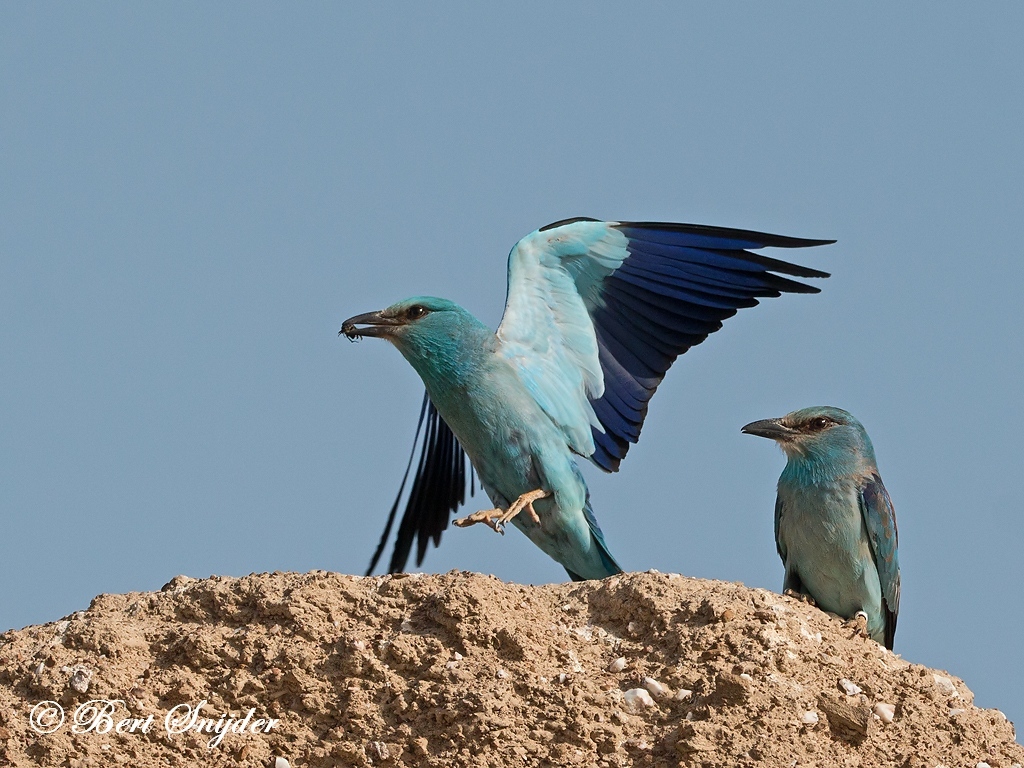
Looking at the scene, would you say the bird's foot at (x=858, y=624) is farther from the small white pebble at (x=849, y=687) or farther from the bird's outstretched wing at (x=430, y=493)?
the bird's outstretched wing at (x=430, y=493)

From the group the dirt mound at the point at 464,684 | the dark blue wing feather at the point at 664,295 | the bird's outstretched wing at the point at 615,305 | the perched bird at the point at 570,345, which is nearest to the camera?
the dirt mound at the point at 464,684

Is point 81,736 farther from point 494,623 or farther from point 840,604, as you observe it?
point 840,604

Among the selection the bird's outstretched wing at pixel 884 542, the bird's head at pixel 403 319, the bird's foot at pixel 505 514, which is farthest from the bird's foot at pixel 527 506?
the bird's outstretched wing at pixel 884 542

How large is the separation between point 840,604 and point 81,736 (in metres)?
3.04

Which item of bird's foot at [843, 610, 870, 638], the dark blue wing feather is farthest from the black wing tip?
bird's foot at [843, 610, 870, 638]

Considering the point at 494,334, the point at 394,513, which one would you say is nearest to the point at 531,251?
the point at 494,334

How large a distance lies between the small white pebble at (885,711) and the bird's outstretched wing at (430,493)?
144 inches

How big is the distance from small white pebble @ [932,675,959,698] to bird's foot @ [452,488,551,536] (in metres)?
2.27

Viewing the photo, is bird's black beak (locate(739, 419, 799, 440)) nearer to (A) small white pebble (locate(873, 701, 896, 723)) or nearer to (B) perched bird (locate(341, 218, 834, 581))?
(B) perched bird (locate(341, 218, 834, 581))

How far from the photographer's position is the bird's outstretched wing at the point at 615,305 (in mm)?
7461

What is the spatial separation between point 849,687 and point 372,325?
3256 millimetres

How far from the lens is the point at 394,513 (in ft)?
27.6

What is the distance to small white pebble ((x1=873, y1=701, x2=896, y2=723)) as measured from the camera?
4988 millimetres

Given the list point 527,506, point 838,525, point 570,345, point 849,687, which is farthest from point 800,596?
point 570,345
